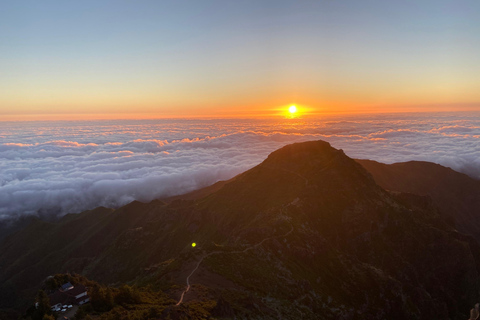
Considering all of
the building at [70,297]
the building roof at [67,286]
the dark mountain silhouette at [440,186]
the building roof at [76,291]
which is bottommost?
the dark mountain silhouette at [440,186]

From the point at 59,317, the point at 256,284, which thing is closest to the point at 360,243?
the point at 256,284

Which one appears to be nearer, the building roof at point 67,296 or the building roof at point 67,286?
the building roof at point 67,296

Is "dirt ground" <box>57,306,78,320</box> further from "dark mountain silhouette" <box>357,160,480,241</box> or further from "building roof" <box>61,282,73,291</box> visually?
"dark mountain silhouette" <box>357,160,480,241</box>

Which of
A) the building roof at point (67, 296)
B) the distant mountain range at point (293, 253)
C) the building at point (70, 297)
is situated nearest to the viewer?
the building at point (70, 297)

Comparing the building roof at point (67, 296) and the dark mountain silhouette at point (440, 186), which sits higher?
the building roof at point (67, 296)

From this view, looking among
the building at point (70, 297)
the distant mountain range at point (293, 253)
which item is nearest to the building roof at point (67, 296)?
the building at point (70, 297)

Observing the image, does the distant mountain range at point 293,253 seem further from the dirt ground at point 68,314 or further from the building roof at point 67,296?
the dirt ground at point 68,314

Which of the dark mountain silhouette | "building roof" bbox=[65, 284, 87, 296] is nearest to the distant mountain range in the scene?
"building roof" bbox=[65, 284, 87, 296]

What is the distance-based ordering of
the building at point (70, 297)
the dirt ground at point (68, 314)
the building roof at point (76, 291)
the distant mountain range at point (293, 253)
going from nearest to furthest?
1. the dirt ground at point (68, 314)
2. the building at point (70, 297)
3. the building roof at point (76, 291)
4. the distant mountain range at point (293, 253)

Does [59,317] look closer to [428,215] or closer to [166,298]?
[166,298]
